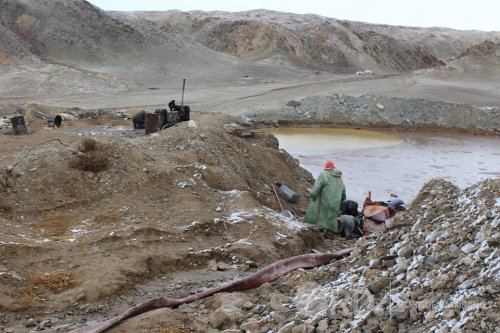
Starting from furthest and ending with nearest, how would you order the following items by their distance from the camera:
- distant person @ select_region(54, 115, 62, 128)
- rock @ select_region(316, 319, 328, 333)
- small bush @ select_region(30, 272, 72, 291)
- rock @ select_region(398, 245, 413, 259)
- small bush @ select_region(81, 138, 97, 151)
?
distant person @ select_region(54, 115, 62, 128) < small bush @ select_region(81, 138, 97, 151) < small bush @ select_region(30, 272, 72, 291) < rock @ select_region(398, 245, 413, 259) < rock @ select_region(316, 319, 328, 333)

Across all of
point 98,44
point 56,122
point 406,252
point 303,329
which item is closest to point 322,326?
point 303,329

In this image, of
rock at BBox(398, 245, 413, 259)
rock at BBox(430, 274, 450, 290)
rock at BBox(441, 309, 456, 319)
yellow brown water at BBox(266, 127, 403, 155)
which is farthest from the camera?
yellow brown water at BBox(266, 127, 403, 155)

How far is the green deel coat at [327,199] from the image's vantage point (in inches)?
355

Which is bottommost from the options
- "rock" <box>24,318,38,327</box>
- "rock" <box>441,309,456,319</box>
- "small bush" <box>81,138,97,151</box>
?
"rock" <box>24,318,38,327</box>

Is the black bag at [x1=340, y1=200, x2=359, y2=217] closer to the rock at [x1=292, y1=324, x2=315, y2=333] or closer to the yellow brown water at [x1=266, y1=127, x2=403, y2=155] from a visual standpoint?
the rock at [x1=292, y1=324, x2=315, y2=333]

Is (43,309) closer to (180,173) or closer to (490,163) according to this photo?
(180,173)

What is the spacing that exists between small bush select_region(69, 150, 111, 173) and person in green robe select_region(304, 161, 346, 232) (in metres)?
3.47

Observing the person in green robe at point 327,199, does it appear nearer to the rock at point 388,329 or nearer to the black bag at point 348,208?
the black bag at point 348,208

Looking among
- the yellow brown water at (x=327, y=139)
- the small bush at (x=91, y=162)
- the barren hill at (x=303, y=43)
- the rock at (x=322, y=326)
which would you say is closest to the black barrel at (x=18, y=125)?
the small bush at (x=91, y=162)

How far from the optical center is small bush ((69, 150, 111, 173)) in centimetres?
847

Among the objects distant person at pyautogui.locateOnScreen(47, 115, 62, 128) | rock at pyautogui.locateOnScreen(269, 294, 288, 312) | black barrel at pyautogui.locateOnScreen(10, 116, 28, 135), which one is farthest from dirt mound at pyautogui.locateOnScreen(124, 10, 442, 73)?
rock at pyautogui.locateOnScreen(269, 294, 288, 312)

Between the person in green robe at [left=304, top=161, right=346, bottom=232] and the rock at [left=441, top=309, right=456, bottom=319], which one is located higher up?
the rock at [left=441, top=309, right=456, bottom=319]

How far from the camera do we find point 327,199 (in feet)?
29.8

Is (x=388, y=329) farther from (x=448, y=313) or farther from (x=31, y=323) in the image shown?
(x=31, y=323)
